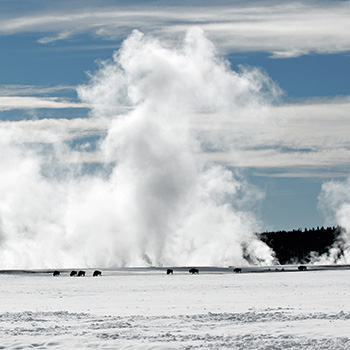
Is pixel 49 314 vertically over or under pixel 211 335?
over

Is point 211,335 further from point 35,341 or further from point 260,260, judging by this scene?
point 260,260

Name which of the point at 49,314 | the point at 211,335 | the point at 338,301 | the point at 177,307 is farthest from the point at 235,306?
the point at 211,335

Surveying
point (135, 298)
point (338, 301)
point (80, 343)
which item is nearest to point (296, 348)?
point (80, 343)

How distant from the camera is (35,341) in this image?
22516mm

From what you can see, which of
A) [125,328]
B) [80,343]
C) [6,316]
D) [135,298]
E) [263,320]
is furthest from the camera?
[135,298]

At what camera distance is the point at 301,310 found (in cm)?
3142

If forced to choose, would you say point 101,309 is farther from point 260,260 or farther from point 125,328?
point 260,260

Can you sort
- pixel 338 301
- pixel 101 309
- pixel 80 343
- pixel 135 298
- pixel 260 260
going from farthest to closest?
pixel 260 260 < pixel 135 298 < pixel 338 301 < pixel 101 309 < pixel 80 343

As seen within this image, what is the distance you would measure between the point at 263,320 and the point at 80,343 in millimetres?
8239

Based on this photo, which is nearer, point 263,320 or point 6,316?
point 263,320

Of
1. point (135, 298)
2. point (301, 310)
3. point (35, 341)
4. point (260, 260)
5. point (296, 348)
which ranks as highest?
point (260, 260)

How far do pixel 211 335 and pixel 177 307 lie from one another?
11.3 m

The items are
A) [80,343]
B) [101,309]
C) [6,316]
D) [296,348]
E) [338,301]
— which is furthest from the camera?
[338,301]

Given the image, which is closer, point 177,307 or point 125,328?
point 125,328
